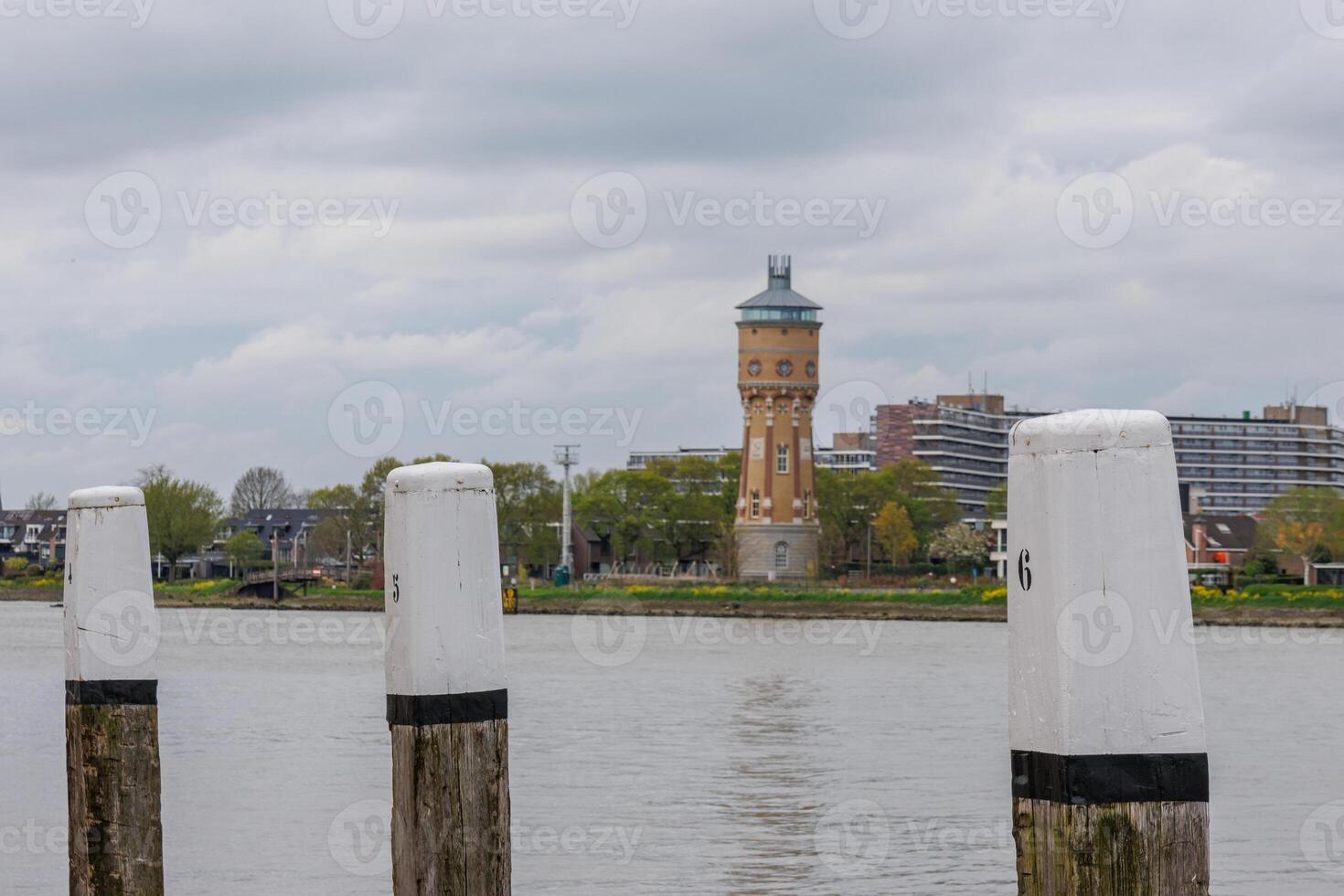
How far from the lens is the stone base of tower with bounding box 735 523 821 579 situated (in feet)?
405

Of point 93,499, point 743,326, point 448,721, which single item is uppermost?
point 743,326

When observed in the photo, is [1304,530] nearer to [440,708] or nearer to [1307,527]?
[1307,527]

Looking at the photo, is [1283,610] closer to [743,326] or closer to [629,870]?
[743,326]

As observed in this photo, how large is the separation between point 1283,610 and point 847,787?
7373 centimetres

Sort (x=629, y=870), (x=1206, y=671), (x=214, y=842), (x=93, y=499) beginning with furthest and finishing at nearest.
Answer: (x=1206, y=671), (x=214, y=842), (x=629, y=870), (x=93, y=499)

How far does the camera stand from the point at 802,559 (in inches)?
4877

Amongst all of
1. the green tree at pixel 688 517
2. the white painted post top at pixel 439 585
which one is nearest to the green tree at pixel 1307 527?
the green tree at pixel 688 517

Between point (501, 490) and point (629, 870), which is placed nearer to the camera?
point (629, 870)

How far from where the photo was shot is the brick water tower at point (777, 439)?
406 ft

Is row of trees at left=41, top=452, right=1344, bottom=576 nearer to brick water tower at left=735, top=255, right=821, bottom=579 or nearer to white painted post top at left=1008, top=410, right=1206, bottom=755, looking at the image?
brick water tower at left=735, top=255, right=821, bottom=579

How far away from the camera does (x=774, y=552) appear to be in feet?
405

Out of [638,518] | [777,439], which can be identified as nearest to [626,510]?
[638,518]

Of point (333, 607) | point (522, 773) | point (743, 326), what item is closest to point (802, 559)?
point (743, 326)

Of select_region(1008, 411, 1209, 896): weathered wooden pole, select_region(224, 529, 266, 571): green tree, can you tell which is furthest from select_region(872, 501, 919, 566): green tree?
select_region(1008, 411, 1209, 896): weathered wooden pole
